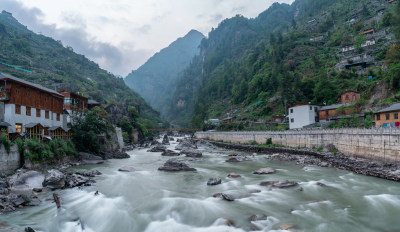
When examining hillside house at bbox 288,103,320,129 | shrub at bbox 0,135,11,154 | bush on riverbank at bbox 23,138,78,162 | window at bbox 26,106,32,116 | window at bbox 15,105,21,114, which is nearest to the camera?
shrub at bbox 0,135,11,154

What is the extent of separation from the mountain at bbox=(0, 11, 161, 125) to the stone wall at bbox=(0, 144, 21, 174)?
55419 mm

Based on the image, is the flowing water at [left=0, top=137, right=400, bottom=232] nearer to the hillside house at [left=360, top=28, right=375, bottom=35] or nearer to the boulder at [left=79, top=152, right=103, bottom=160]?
the boulder at [left=79, top=152, right=103, bottom=160]

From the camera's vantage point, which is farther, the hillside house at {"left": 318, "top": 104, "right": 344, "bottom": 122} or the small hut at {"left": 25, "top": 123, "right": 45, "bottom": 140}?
the hillside house at {"left": 318, "top": 104, "right": 344, "bottom": 122}

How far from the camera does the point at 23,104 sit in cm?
2669

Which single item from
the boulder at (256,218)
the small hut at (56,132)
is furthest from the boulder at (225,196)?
the small hut at (56,132)

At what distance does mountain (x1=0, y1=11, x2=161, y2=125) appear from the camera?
87688mm

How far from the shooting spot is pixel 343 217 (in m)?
11.8

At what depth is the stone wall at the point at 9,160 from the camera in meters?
20.2

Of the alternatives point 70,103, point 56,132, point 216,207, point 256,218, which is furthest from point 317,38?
point 256,218

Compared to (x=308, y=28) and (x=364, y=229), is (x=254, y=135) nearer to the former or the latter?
(x=364, y=229)

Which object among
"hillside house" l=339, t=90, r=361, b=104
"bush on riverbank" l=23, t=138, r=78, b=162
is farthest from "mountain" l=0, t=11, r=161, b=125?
"hillside house" l=339, t=90, r=361, b=104

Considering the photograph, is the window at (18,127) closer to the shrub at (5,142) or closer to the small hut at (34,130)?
the small hut at (34,130)

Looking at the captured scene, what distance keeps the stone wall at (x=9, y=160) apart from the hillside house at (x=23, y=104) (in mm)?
4153

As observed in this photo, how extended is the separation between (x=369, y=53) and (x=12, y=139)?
95605 millimetres
